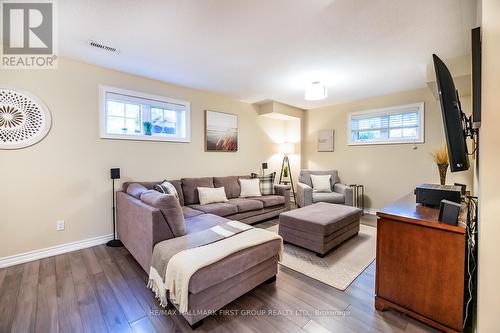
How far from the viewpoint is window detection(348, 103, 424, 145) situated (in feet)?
13.5

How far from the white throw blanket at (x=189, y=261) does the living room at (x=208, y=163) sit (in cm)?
2

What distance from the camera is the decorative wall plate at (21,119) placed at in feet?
7.84

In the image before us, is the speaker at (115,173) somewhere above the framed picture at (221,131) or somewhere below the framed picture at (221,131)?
below

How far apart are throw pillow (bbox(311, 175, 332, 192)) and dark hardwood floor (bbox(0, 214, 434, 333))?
7.92 feet

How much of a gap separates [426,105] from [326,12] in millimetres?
3289

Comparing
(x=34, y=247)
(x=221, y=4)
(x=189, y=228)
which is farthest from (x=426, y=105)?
(x=34, y=247)

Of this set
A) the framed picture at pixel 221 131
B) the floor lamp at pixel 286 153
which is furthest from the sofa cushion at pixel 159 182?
the floor lamp at pixel 286 153

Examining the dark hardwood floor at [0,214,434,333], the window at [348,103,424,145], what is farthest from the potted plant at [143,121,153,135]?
the window at [348,103,424,145]

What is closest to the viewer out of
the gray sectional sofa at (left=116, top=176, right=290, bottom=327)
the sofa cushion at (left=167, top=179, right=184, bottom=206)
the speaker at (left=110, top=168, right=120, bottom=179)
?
the gray sectional sofa at (left=116, top=176, right=290, bottom=327)

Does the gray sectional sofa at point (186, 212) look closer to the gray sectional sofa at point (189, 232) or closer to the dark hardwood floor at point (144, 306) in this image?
the gray sectional sofa at point (189, 232)

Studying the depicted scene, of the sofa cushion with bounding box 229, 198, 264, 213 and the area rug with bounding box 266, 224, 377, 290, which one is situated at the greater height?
the sofa cushion with bounding box 229, 198, 264, 213

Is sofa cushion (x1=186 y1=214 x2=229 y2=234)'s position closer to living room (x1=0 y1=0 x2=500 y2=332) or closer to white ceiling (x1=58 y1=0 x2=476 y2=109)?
living room (x1=0 y1=0 x2=500 y2=332)

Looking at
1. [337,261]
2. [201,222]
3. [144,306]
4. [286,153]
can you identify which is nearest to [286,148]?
[286,153]

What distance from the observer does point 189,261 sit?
1563 mm
